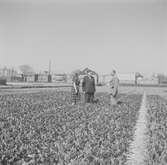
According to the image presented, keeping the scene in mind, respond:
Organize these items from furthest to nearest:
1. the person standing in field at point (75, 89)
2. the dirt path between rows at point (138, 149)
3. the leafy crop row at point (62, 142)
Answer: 1. the person standing in field at point (75, 89)
2. the dirt path between rows at point (138, 149)
3. the leafy crop row at point (62, 142)

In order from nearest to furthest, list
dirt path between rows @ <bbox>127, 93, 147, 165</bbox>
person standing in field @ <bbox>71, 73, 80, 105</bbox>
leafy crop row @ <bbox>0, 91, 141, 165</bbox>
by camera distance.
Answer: leafy crop row @ <bbox>0, 91, 141, 165</bbox>, dirt path between rows @ <bbox>127, 93, 147, 165</bbox>, person standing in field @ <bbox>71, 73, 80, 105</bbox>

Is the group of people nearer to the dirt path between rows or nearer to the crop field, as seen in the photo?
the crop field

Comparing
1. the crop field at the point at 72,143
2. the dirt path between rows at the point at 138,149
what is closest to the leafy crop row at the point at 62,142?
the crop field at the point at 72,143

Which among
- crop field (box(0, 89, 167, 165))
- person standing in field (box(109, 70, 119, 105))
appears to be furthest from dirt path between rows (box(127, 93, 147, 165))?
person standing in field (box(109, 70, 119, 105))

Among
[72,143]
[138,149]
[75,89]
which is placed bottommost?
[138,149]

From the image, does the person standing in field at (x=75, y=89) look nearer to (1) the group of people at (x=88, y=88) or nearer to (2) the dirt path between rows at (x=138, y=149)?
(1) the group of people at (x=88, y=88)

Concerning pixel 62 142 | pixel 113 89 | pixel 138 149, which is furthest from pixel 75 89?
pixel 138 149

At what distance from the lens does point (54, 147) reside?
5.76m

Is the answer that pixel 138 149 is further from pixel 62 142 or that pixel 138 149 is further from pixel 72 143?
pixel 62 142

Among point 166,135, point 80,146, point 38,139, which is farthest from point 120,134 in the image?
point 38,139

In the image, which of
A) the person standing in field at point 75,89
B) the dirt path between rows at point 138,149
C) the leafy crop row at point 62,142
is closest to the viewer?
the leafy crop row at point 62,142

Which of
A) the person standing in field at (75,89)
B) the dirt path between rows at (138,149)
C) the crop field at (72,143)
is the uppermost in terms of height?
the person standing in field at (75,89)

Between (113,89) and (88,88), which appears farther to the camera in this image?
(88,88)

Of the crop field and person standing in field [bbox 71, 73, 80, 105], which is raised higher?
person standing in field [bbox 71, 73, 80, 105]
